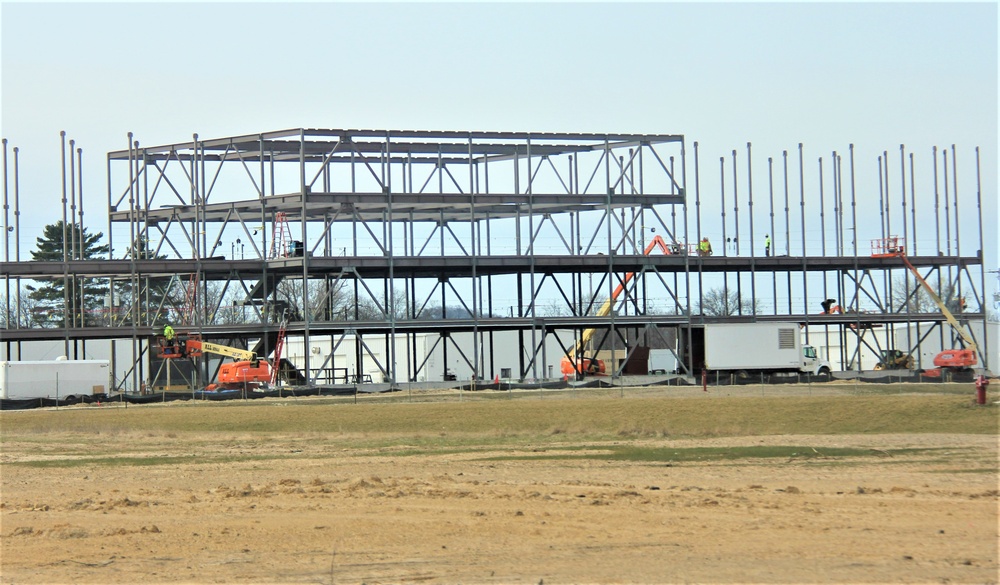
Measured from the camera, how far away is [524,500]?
22594 mm

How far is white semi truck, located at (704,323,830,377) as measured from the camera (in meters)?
76.5

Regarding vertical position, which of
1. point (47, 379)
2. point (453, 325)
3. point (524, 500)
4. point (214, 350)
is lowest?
point (524, 500)

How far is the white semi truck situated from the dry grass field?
30.6 metres

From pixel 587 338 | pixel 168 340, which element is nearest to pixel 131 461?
pixel 168 340

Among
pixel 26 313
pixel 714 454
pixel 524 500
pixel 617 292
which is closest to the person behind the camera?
pixel 524 500

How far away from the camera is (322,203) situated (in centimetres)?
7400

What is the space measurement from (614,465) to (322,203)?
155 ft

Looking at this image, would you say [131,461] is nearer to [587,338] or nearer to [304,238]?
[304,238]

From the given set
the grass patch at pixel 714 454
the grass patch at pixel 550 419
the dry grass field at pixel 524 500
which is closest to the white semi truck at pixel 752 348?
the grass patch at pixel 550 419

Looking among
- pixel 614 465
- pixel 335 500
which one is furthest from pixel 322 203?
pixel 335 500

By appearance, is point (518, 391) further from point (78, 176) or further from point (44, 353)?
point (44, 353)

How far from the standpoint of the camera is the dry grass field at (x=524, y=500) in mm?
16375

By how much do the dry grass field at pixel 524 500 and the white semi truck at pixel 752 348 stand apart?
30.6 m

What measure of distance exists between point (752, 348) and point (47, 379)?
41626 mm
